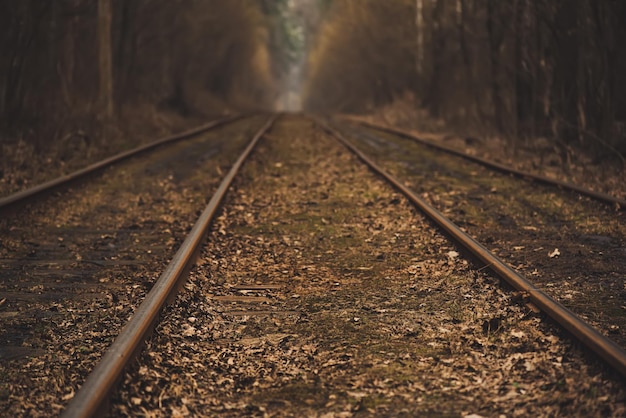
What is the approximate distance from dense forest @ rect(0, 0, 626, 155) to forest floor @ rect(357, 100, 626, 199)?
323 millimetres

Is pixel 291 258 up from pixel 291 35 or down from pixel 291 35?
down

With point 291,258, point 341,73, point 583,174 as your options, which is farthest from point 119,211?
point 341,73

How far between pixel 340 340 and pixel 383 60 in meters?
38.7

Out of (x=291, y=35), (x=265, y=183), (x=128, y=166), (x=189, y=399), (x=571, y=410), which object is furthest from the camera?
(x=291, y=35)

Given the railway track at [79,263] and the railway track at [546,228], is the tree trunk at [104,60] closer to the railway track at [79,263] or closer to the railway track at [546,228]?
the railway track at [79,263]

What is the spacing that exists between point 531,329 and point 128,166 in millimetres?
10479

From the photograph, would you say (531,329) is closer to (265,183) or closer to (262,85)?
(265,183)

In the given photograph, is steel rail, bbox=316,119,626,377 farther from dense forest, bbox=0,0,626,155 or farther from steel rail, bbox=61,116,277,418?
dense forest, bbox=0,0,626,155

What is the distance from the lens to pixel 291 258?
7.14 m

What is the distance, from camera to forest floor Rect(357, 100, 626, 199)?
12.4 m

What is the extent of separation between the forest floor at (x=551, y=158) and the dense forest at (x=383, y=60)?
0.32m

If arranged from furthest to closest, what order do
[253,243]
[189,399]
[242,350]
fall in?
1. [253,243]
2. [242,350]
3. [189,399]

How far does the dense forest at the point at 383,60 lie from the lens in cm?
1606

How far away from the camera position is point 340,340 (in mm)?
4898
